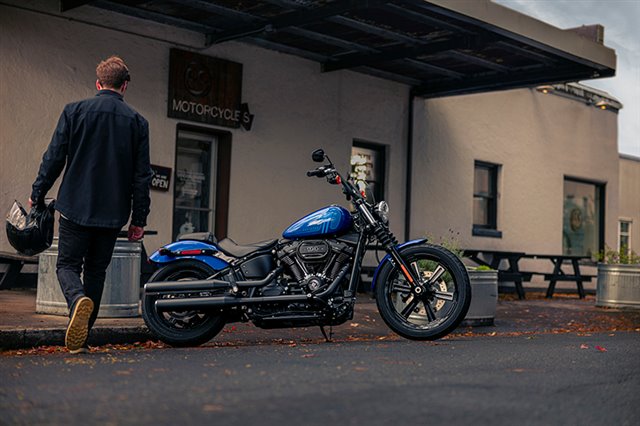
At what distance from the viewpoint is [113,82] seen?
7320 mm

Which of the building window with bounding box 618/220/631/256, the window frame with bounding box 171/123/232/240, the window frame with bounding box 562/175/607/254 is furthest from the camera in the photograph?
the building window with bounding box 618/220/631/256

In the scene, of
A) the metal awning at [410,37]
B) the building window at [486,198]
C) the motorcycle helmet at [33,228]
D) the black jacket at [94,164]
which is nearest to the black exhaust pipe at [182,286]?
the black jacket at [94,164]

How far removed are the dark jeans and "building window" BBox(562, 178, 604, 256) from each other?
582 inches

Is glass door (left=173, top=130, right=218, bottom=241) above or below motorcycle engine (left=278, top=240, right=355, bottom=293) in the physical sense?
above

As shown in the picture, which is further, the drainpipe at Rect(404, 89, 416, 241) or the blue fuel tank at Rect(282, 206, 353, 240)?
the drainpipe at Rect(404, 89, 416, 241)

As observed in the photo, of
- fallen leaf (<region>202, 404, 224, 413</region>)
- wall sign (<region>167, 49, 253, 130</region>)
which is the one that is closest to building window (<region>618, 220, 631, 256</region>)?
wall sign (<region>167, 49, 253, 130</region>)

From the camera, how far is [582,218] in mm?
21078

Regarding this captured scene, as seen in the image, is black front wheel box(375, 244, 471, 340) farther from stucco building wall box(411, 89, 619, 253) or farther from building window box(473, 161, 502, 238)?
building window box(473, 161, 502, 238)

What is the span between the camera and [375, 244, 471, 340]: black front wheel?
7.84 metres

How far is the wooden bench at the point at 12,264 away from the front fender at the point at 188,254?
341 centimetres

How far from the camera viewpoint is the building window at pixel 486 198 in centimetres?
1814

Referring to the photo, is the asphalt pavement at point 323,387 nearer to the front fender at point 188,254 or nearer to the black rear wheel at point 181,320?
the black rear wheel at point 181,320

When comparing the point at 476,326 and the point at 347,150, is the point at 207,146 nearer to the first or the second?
the point at 347,150

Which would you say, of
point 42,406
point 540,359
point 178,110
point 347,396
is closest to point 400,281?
point 540,359
